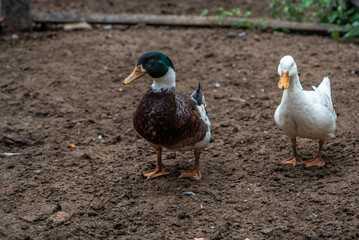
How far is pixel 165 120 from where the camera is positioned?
3.80m

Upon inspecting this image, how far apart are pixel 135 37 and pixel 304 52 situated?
9.48 ft

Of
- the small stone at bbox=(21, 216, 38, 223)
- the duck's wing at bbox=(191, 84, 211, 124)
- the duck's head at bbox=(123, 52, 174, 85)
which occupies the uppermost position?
the duck's head at bbox=(123, 52, 174, 85)

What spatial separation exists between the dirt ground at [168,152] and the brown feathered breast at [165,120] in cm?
52

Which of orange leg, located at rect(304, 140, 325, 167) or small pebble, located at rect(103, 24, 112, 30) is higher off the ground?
small pebble, located at rect(103, 24, 112, 30)

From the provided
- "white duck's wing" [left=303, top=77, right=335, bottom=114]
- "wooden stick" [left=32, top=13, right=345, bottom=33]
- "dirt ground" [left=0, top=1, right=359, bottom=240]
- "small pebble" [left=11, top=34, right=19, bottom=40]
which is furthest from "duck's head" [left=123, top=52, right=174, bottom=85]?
"small pebble" [left=11, top=34, right=19, bottom=40]

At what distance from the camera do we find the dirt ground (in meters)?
3.58

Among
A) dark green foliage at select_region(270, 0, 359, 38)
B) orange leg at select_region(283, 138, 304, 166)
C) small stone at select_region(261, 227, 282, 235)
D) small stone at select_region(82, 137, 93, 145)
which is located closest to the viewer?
small stone at select_region(261, 227, 282, 235)

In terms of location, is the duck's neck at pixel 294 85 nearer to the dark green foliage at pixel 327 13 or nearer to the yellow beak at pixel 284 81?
the yellow beak at pixel 284 81

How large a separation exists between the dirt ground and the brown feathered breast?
0.52 metres

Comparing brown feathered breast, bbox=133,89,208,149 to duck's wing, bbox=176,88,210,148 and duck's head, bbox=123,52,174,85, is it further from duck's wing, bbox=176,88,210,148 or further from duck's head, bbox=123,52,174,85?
duck's head, bbox=123,52,174,85

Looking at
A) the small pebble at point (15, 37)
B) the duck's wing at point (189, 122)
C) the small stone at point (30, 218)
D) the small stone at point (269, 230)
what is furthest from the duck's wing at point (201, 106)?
the small pebble at point (15, 37)

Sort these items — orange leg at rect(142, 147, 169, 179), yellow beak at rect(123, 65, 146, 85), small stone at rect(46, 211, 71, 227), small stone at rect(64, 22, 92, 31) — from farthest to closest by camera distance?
1. small stone at rect(64, 22, 92, 31)
2. orange leg at rect(142, 147, 169, 179)
3. yellow beak at rect(123, 65, 146, 85)
4. small stone at rect(46, 211, 71, 227)

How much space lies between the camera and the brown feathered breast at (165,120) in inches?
150

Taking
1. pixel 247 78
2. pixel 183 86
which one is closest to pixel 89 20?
pixel 183 86
